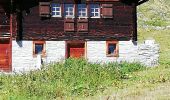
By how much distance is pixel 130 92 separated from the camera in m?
18.9

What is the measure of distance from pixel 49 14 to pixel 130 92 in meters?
14.2

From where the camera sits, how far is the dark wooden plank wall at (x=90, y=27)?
31953mm

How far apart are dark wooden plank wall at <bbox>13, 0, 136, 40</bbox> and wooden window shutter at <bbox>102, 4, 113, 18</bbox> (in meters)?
0.27

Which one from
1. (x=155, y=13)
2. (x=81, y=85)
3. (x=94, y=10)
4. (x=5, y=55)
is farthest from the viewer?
(x=155, y=13)

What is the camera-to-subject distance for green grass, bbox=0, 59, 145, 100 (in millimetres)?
19100

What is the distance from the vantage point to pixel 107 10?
1275 inches

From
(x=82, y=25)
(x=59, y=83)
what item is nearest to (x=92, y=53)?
(x=82, y=25)

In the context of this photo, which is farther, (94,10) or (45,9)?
(94,10)

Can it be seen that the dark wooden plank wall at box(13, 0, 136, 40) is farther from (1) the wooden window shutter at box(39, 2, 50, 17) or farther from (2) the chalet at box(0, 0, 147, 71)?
(1) the wooden window shutter at box(39, 2, 50, 17)

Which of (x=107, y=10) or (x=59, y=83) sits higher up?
(x=107, y=10)

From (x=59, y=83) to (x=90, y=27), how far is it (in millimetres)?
11463

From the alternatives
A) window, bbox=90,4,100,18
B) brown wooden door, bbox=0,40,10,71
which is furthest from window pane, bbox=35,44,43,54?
window, bbox=90,4,100,18

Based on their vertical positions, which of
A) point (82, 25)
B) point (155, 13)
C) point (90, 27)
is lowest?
point (90, 27)

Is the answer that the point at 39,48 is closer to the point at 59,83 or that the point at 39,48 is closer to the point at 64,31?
the point at 64,31
